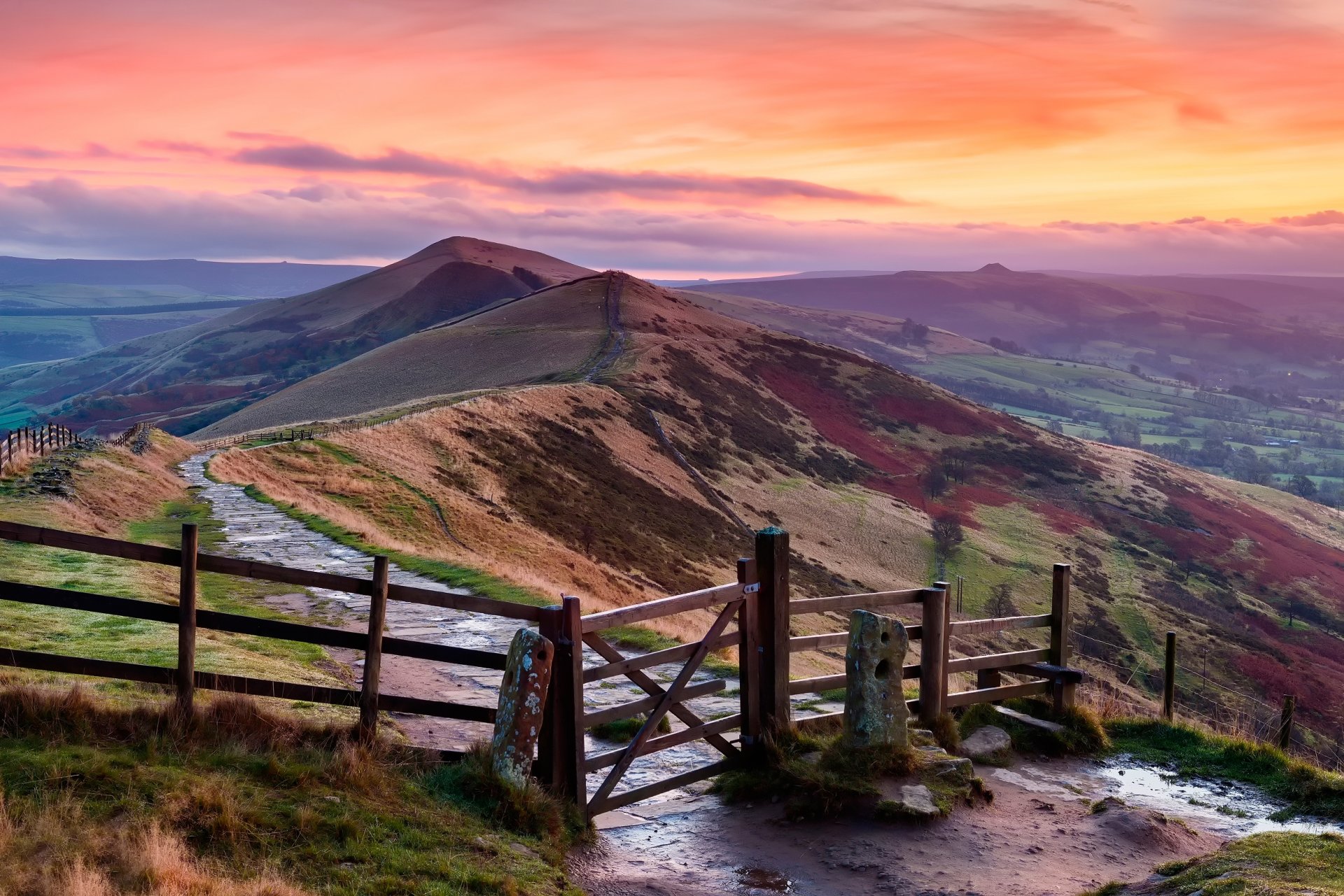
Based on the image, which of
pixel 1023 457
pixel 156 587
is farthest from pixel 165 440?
pixel 1023 457

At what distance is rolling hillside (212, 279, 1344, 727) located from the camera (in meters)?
36.8

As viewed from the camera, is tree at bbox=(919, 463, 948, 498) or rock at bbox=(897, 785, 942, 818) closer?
rock at bbox=(897, 785, 942, 818)

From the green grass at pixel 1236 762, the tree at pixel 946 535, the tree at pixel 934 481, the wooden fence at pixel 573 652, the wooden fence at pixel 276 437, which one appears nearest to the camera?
the wooden fence at pixel 573 652

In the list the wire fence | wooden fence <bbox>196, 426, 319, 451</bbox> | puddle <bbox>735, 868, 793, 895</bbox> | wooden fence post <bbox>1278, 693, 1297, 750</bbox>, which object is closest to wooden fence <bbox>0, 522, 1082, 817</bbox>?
puddle <bbox>735, 868, 793, 895</bbox>

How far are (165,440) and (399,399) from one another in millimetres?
44215

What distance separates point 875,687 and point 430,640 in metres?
7.31

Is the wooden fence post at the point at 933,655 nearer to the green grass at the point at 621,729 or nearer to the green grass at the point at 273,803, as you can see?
the green grass at the point at 621,729

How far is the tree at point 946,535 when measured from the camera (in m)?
73.5

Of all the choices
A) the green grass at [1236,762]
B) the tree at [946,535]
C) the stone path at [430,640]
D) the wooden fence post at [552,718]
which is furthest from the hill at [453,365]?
the wooden fence post at [552,718]

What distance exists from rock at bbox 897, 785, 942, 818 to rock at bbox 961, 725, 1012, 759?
74.0 inches

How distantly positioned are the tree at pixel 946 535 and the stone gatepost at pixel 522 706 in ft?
220

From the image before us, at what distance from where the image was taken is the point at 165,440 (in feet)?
139

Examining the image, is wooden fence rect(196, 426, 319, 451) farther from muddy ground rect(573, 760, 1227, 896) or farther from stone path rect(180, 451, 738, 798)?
muddy ground rect(573, 760, 1227, 896)

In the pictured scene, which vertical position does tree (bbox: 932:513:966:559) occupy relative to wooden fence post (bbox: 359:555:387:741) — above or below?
below
